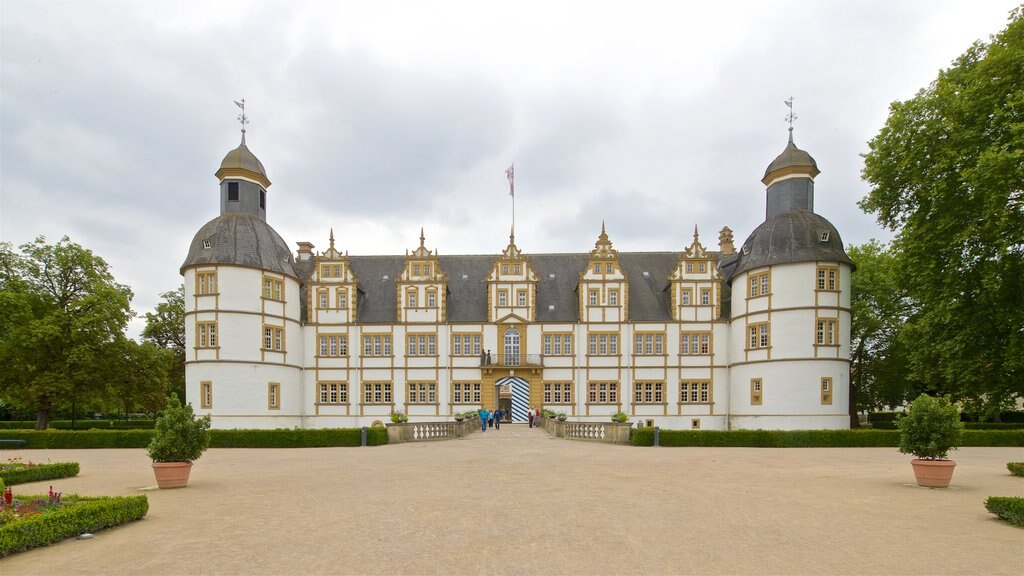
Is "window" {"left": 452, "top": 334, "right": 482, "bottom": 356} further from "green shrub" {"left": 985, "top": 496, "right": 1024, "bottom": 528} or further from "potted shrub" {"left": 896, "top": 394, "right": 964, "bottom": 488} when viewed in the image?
"green shrub" {"left": 985, "top": 496, "right": 1024, "bottom": 528}

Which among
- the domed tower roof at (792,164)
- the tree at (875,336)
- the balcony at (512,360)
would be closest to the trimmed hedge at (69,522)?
the balcony at (512,360)

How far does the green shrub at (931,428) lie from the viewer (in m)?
14.7

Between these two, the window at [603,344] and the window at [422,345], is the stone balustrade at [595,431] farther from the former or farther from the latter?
the window at [422,345]

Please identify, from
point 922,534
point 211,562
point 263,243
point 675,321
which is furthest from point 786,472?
point 263,243

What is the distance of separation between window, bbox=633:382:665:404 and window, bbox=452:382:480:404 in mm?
9971

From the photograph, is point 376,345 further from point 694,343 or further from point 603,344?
point 694,343

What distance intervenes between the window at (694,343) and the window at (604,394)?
4.83 m

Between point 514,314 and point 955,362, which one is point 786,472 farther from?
point 514,314

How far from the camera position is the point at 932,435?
14.9 meters

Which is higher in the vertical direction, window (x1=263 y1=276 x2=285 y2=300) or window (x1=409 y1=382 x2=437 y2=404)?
window (x1=263 y1=276 x2=285 y2=300)

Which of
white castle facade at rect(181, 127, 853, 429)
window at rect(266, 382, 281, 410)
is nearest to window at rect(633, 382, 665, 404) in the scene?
white castle facade at rect(181, 127, 853, 429)

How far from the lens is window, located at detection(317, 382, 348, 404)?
41.3 meters

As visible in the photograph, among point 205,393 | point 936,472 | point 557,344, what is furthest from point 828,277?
point 205,393

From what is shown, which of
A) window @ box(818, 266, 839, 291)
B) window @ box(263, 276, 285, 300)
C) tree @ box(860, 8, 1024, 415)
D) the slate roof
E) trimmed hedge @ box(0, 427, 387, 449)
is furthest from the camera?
the slate roof
